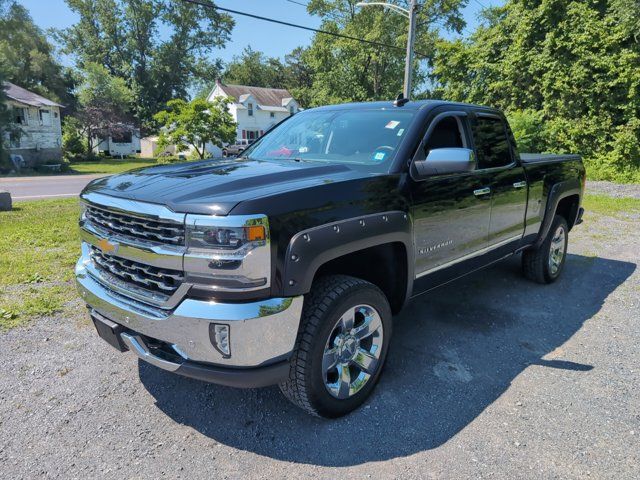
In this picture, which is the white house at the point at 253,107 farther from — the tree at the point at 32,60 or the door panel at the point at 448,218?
the door panel at the point at 448,218

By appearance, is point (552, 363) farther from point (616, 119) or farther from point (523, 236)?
point (616, 119)

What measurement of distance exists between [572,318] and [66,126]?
46.4 m

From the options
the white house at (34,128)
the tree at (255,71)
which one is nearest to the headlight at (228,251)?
the white house at (34,128)

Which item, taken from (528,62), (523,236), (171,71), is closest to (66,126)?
(171,71)

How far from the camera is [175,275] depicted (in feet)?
7.70

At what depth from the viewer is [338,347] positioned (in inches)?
108

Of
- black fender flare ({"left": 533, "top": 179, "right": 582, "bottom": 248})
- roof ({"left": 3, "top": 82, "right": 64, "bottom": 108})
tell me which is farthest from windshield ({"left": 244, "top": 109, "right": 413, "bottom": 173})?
roof ({"left": 3, "top": 82, "right": 64, "bottom": 108})

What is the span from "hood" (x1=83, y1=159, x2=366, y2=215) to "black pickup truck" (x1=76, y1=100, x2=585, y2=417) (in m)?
0.01

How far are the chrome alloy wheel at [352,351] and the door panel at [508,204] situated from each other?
5.65 feet

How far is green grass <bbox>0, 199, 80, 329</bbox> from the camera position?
4383 mm

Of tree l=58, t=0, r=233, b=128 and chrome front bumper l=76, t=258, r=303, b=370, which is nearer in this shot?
chrome front bumper l=76, t=258, r=303, b=370

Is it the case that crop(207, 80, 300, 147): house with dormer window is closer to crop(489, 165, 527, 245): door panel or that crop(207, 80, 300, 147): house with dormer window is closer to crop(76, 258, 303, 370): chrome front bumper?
crop(489, 165, 527, 245): door panel

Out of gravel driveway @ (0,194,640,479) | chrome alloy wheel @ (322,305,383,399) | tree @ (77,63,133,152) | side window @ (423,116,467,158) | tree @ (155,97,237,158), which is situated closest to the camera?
gravel driveway @ (0,194,640,479)

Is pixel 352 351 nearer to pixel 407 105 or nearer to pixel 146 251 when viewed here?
pixel 146 251
